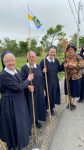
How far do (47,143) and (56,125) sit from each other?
132 centimetres

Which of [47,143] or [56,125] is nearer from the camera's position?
[47,143]

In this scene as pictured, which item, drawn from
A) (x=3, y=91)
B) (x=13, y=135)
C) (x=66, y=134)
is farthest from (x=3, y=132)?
(x=66, y=134)

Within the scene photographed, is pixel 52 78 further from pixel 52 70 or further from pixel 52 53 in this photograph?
pixel 52 53

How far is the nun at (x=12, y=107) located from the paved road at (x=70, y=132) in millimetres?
869

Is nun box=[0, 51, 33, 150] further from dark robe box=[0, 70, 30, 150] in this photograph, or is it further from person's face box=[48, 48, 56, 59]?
person's face box=[48, 48, 56, 59]

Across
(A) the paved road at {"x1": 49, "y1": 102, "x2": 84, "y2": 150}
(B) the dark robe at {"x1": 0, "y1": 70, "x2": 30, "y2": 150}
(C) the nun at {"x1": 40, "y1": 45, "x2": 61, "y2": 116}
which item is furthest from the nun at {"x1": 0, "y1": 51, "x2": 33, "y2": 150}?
(C) the nun at {"x1": 40, "y1": 45, "x2": 61, "y2": 116}

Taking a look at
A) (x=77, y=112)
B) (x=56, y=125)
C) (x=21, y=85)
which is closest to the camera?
(x=21, y=85)

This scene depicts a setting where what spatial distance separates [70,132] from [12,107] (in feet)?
6.96

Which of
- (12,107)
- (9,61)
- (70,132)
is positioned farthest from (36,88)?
(9,61)

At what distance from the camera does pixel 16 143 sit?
542 cm

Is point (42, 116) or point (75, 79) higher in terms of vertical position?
point (75, 79)

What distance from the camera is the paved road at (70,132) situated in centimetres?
605

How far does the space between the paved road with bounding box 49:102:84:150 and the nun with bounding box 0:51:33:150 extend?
87 centimetres

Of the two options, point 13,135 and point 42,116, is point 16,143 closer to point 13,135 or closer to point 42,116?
point 13,135
